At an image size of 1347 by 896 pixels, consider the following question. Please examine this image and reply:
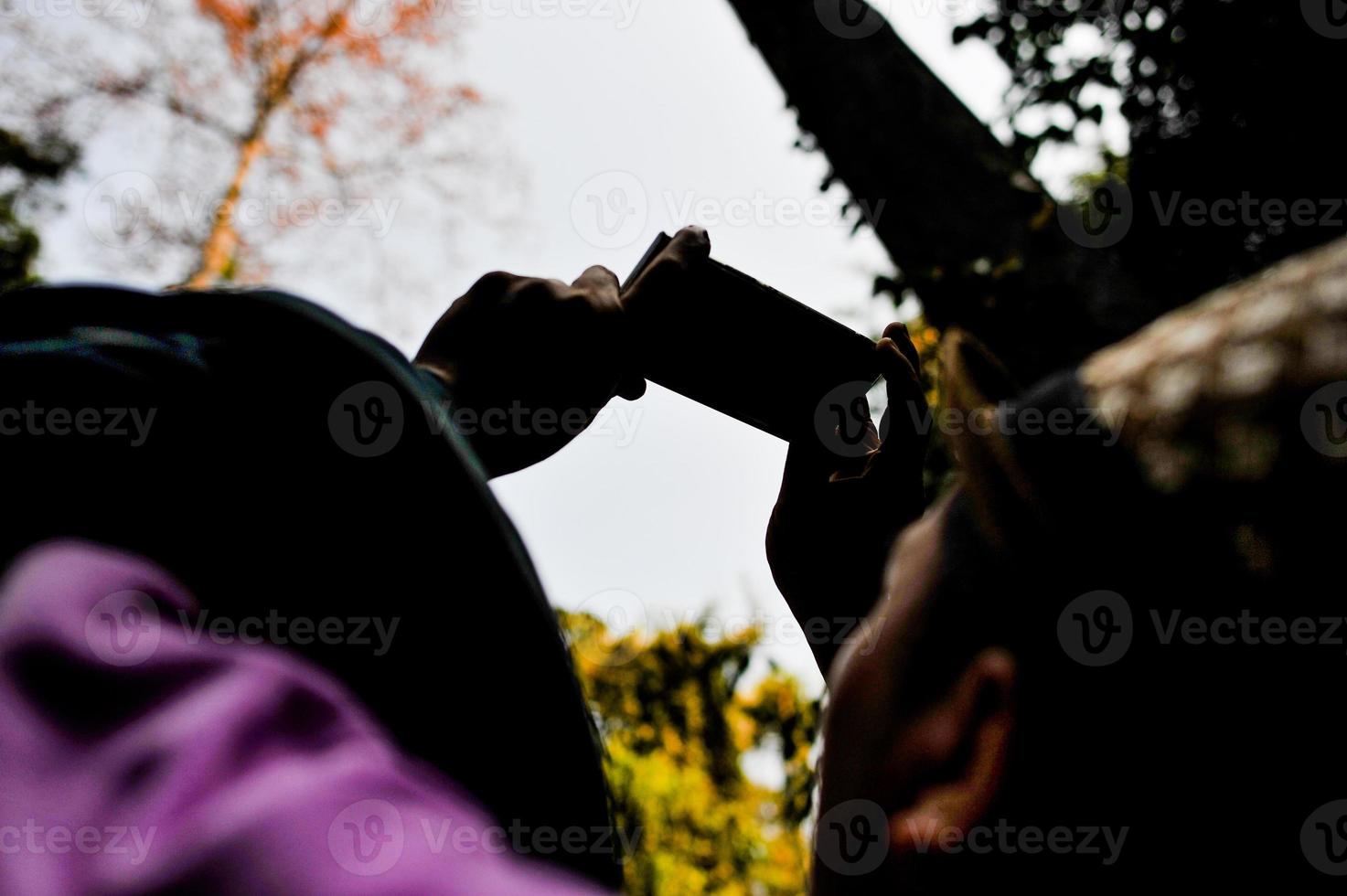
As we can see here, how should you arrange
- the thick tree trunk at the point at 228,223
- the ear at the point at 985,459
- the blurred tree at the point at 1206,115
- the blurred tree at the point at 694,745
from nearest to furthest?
the ear at the point at 985,459 → the blurred tree at the point at 1206,115 → the blurred tree at the point at 694,745 → the thick tree trunk at the point at 228,223

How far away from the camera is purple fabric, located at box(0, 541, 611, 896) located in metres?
0.45

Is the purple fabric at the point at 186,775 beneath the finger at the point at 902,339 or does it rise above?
above

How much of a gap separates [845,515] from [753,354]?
322 millimetres

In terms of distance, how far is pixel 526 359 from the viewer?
4.18 ft

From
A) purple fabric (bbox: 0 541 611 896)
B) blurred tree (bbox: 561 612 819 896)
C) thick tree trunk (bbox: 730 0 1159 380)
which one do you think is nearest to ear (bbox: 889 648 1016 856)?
purple fabric (bbox: 0 541 611 896)

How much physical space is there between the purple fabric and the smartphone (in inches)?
38.3

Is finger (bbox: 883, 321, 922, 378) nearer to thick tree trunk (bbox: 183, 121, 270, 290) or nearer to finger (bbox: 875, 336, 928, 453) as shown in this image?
finger (bbox: 875, 336, 928, 453)

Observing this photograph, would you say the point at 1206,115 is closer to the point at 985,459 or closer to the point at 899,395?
the point at 899,395

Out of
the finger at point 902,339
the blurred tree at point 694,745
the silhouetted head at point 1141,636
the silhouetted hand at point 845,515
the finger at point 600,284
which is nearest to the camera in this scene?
the silhouetted head at point 1141,636

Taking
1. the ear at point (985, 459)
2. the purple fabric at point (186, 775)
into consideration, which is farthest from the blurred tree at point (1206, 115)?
the purple fabric at point (186, 775)

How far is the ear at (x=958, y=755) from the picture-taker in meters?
0.77

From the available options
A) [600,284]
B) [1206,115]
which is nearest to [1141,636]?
[600,284]

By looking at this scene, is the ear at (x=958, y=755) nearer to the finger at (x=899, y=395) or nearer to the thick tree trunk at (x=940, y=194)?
the finger at (x=899, y=395)

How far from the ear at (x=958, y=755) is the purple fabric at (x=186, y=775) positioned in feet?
1.24
